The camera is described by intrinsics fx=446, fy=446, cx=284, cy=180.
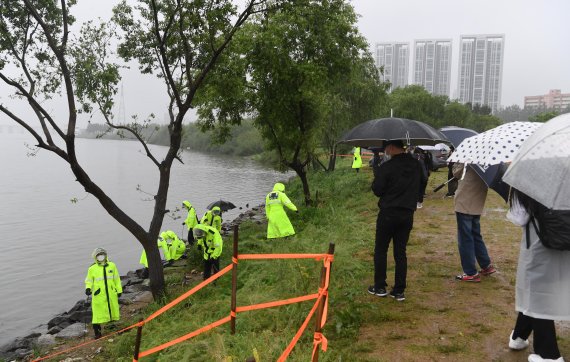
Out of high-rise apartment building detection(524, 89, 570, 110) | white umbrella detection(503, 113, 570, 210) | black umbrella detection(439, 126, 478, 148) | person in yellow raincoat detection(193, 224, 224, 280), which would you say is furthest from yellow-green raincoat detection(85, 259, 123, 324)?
high-rise apartment building detection(524, 89, 570, 110)

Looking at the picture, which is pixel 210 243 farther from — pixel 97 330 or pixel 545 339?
pixel 545 339

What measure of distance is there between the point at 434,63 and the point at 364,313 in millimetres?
74860

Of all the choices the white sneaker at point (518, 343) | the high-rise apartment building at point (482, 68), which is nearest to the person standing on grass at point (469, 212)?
the white sneaker at point (518, 343)

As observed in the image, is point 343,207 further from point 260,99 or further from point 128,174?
point 128,174

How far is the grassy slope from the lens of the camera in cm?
440

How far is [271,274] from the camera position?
272 inches

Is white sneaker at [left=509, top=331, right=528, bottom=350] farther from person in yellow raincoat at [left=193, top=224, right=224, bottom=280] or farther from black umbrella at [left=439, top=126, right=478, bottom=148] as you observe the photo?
black umbrella at [left=439, top=126, right=478, bottom=148]

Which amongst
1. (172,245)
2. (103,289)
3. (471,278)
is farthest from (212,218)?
(471,278)

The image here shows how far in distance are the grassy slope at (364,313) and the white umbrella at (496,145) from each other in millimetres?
1748

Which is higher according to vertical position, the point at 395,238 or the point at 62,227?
the point at 395,238

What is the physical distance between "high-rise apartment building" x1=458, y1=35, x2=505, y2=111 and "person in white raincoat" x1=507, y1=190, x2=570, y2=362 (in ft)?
245

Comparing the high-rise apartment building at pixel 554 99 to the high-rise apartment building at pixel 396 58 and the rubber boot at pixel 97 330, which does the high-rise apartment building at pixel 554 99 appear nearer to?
the high-rise apartment building at pixel 396 58

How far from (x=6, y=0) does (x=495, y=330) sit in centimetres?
919

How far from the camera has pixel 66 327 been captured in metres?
9.15
